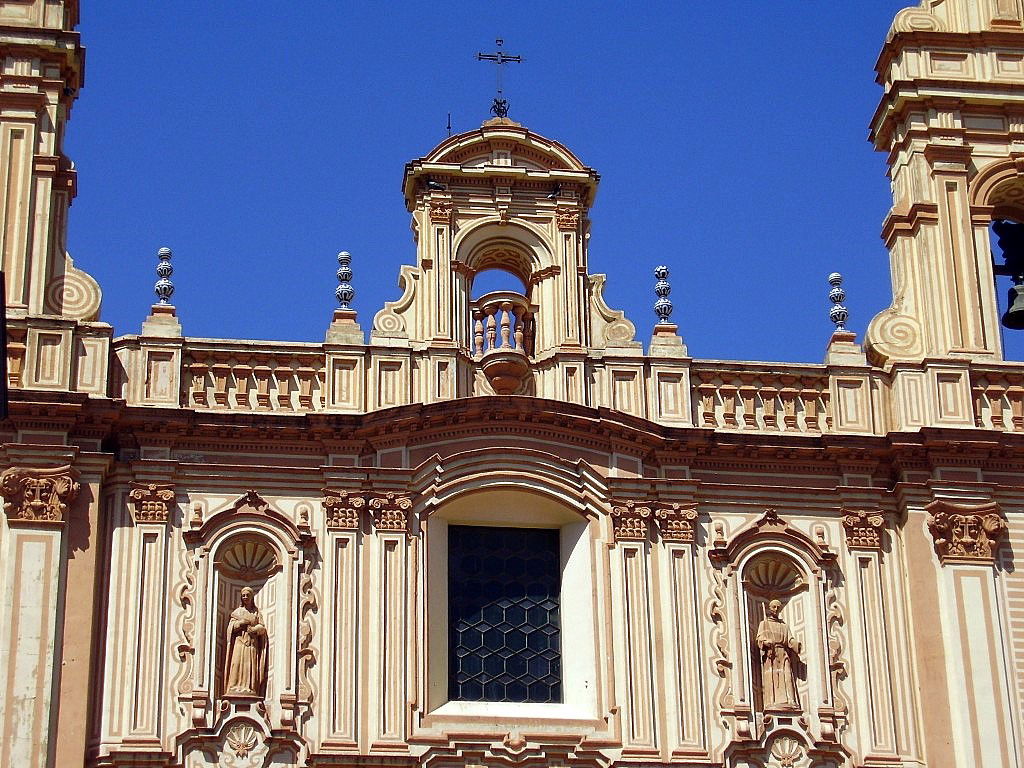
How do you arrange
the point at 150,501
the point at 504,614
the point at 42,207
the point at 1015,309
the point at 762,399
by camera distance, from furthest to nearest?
the point at 1015,309
the point at 762,399
the point at 42,207
the point at 504,614
the point at 150,501

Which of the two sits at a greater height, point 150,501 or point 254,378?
point 254,378

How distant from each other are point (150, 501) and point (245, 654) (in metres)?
2.10

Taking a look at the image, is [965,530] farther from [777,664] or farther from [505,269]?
→ [505,269]

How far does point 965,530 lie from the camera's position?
87.9 feet

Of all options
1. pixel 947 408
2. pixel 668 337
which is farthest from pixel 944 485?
pixel 668 337

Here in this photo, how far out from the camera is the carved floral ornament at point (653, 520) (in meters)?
26.6

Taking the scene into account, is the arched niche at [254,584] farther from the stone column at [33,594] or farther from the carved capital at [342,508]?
the stone column at [33,594]

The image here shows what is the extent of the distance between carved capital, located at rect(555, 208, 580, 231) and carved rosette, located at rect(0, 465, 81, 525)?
276 inches

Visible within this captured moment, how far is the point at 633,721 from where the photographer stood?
25.5 m

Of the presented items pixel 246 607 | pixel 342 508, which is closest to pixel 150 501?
pixel 246 607

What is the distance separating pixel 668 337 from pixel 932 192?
4106 mm

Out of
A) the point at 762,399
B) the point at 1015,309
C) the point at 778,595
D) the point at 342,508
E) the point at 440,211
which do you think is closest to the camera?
the point at 342,508

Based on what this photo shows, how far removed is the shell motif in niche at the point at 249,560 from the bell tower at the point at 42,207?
7.84 ft

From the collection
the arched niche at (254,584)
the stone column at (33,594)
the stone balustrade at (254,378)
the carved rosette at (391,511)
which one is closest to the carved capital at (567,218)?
the stone balustrade at (254,378)
